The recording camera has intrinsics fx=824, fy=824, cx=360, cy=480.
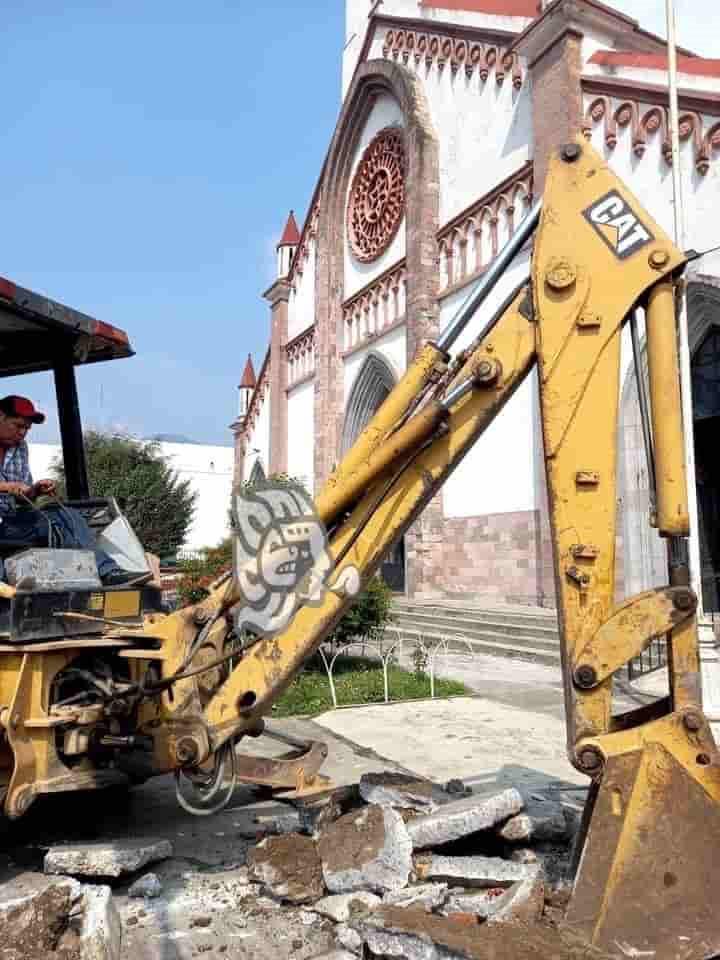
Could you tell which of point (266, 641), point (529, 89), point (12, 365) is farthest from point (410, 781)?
point (529, 89)

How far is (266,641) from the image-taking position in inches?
146

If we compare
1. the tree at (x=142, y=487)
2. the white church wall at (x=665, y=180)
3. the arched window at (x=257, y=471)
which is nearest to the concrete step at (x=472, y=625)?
the white church wall at (x=665, y=180)

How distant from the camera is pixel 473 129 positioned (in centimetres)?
1628

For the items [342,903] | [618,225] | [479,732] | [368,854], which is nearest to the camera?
[618,225]

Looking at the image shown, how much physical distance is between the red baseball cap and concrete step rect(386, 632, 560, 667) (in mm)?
8382

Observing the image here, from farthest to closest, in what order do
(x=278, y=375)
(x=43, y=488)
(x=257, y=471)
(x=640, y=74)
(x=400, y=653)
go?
(x=257, y=471)
(x=278, y=375)
(x=640, y=74)
(x=400, y=653)
(x=43, y=488)

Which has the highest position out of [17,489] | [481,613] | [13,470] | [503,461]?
[503,461]

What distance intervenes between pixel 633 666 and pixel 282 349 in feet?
53.5

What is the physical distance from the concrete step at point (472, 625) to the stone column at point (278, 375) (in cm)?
929

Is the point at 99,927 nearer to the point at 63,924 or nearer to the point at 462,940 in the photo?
the point at 63,924

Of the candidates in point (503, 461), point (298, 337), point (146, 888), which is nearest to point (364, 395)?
point (298, 337)

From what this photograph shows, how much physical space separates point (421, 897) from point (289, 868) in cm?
69

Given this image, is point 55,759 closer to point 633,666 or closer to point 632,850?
point 632,850

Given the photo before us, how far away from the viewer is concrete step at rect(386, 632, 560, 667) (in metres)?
11.6
